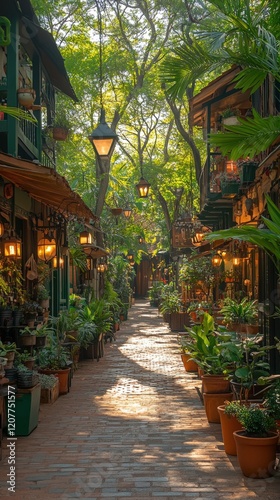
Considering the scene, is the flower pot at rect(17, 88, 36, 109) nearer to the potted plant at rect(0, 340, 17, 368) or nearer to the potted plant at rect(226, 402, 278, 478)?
the potted plant at rect(0, 340, 17, 368)

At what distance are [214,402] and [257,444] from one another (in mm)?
2644

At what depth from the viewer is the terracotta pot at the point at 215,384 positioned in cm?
887

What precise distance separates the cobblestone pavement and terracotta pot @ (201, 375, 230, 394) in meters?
0.51

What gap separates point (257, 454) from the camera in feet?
21.0

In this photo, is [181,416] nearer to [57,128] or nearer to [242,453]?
[242,453]

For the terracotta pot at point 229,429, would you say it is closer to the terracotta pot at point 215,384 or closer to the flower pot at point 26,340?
the terracotta pot at point 215,384

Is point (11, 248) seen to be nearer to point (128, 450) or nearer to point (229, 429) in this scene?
point (128, 450)

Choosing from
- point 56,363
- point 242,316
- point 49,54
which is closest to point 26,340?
point 56,363

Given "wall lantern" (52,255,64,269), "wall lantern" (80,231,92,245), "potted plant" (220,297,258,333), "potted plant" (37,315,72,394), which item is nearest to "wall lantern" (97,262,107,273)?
"wall lantern" (80,231,92,245)

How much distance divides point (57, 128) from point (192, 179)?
16.8 m

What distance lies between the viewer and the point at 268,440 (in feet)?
20.8

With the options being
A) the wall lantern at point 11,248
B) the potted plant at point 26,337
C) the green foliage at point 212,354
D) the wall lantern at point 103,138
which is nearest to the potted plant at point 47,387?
the potted plant at point 26,337

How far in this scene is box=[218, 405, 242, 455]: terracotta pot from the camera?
23.7ft

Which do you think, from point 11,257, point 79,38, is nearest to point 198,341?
point 11,257
